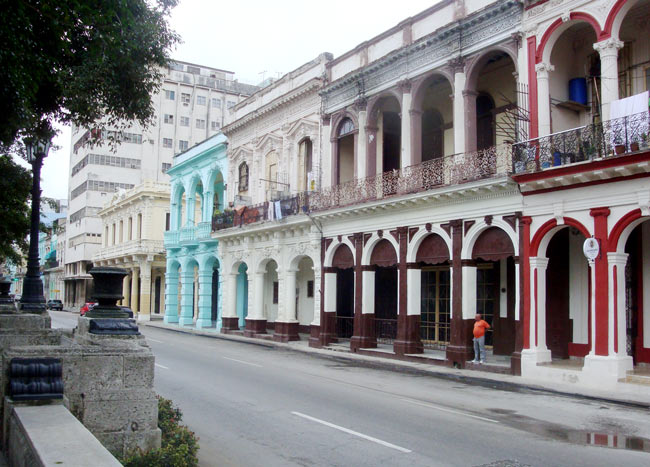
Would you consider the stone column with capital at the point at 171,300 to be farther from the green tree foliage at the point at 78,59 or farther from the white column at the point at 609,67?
the white column at the point at 609,67

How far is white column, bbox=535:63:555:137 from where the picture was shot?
1591 cm

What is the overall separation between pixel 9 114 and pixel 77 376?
3.80 m

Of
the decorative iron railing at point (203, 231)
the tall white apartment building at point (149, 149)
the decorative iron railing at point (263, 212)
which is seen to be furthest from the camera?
the tall white apartment building at point (149, 149)

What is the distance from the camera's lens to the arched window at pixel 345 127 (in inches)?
925

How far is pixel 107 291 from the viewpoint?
21.6 feet

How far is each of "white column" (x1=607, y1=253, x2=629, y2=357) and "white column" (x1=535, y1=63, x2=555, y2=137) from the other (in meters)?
3.86

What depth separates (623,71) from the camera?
15844 mm

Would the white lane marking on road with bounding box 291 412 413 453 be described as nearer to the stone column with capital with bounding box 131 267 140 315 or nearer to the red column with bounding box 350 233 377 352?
the red column with bounding box 350 233 377 352

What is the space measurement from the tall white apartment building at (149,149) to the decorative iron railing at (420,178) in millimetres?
36227

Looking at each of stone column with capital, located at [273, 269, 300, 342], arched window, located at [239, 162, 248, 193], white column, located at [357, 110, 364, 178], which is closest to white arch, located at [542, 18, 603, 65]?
white column, located at [357, 110, 364, 178]

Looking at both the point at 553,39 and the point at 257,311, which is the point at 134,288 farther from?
the point at 553,39

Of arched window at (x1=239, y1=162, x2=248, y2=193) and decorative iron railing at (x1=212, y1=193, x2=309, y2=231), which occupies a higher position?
arched window at (x1=239, y1=162, x2=248, y2=193)

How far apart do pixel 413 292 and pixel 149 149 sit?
1807 inches

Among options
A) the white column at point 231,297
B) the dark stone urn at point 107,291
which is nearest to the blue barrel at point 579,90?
the dark stone urn at point 107,291
